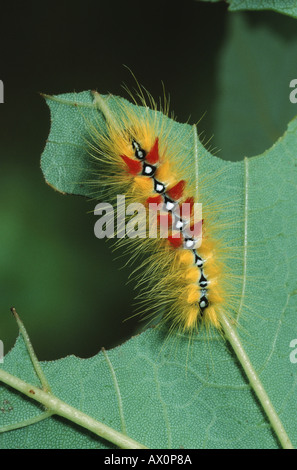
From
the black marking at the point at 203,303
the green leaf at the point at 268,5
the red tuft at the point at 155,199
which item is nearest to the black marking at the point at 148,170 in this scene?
the red tuft at the point at 155,199

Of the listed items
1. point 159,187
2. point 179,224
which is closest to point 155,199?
point 159,187

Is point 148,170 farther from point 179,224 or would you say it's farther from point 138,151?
point 179,224

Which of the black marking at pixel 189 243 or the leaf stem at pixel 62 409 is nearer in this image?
the leaf stem at pixel 62 409

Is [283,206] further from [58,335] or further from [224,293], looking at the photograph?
[58,335]

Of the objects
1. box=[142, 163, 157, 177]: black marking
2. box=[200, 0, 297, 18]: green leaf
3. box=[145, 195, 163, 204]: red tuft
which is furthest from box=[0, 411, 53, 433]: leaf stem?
box=[200, 0, 297, 18]: green leaf

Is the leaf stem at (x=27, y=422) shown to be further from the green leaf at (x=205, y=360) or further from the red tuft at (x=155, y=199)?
the red tuft at (x=155, y=199)
